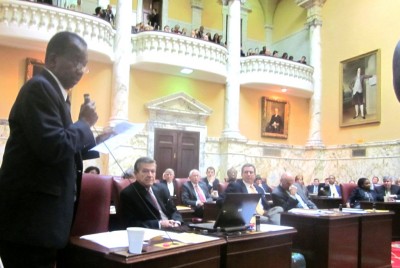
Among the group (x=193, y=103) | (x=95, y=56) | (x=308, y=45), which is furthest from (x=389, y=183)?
(x=95, y=56)

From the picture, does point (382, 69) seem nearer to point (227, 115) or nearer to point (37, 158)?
point (227, 115)

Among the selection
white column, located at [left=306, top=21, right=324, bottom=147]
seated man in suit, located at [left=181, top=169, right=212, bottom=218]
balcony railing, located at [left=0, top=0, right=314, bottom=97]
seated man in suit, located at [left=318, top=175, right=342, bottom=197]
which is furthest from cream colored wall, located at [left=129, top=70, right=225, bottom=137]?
seated man in suit, located at [left=181, top=169, right=212, bottom=218]

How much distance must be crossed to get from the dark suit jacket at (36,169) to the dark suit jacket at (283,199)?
14.7ft

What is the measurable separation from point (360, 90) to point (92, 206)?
12.9 m

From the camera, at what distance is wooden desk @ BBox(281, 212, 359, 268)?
4684mm

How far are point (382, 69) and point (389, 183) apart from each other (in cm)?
452

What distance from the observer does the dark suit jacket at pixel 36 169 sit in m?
1.67

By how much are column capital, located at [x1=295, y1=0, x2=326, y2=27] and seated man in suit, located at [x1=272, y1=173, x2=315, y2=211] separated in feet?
36.6

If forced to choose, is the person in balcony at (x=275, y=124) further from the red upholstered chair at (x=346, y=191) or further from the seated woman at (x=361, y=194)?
the seated woman at (x=361, y=194)

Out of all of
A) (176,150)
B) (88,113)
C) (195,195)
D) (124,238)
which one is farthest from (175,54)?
(88,113)

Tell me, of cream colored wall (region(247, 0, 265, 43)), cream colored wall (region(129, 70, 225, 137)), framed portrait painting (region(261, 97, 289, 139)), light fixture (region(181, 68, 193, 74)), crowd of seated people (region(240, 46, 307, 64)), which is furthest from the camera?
cream colored wall (region(247, 0, 265, 43))

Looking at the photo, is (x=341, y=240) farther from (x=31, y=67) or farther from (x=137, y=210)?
(x=31, y=67)

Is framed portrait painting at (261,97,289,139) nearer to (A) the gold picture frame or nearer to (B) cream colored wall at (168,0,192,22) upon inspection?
(B) cream colored wall at (168,0,192,22)

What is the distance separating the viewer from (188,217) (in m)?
6.54
